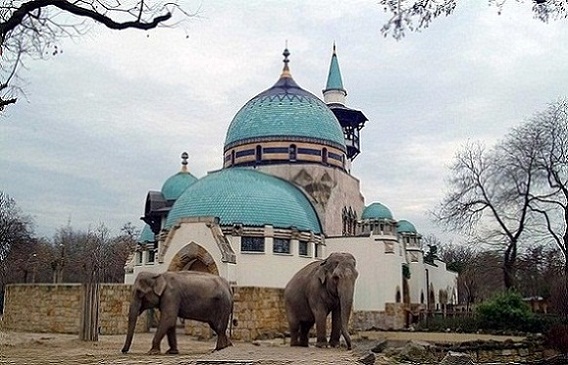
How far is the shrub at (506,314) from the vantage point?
29.8 m

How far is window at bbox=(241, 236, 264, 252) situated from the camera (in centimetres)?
3381

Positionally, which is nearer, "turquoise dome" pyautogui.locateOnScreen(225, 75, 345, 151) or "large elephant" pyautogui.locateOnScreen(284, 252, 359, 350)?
"large elephant" pyautogui.locateOnScreen(284, 252, 359, 350)

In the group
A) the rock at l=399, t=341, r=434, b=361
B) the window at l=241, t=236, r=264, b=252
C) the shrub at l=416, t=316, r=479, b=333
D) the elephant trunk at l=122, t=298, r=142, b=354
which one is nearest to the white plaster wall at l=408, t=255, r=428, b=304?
the shrub at l=416, t=316, r=479, b=333

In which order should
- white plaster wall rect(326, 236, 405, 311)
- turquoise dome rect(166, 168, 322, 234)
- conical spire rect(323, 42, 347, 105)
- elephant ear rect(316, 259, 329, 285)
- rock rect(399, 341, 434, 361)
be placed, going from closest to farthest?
elephant ear rect(316, 259, 329, 285), rock rect(399, 341, 434, 361), turquoise dome rect(166, 168, 322, 234), white plaster wall rect(326, 236, 405, 311), conical spire rect(323, 42, 347, 105)

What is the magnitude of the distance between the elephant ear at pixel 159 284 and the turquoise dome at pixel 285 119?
2547 cm

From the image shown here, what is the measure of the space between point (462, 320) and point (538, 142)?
929 centimetres

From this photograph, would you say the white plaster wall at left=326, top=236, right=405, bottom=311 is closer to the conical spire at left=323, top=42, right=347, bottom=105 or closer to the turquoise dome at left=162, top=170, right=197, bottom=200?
the turquoise dome at left=162, top=170, right=197, bottom=200

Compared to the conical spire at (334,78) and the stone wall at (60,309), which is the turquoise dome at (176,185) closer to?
the conical spire at (334,78)

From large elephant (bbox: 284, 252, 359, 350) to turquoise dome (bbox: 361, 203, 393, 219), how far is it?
1083 inches

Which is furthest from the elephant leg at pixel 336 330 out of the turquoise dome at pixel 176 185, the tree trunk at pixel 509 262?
the turquoise dome at pixel 176 185

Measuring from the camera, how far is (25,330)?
25.3 metres

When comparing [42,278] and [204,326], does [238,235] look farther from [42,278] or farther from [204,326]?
[42,278]

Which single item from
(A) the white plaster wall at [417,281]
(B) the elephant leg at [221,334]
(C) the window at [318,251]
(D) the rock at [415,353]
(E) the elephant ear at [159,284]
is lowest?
(D) the rock at [415,353]

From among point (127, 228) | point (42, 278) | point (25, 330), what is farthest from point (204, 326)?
point (127, 228)
